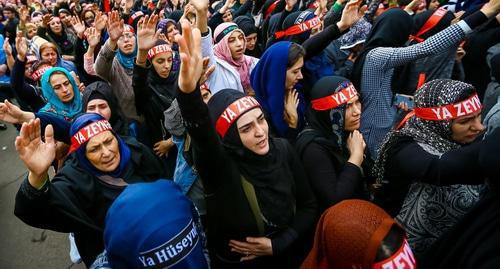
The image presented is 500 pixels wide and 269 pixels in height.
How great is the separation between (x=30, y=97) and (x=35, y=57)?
976 millimetres

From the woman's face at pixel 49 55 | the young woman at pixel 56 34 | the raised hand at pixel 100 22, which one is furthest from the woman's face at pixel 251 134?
the young woman at pixel 56 34

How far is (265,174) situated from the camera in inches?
60.2

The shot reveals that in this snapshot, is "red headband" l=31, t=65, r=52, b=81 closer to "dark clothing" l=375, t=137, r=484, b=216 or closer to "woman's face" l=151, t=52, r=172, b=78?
"woman's face" l=151, t=52, r=172, b=78

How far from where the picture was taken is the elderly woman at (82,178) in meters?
1.54

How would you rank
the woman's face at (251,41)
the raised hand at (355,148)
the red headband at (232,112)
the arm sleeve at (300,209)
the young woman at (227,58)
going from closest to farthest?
1. the red headband at (232,112)
2. the arm sleeve at (300,209)
3. the raised hand at (355,148)
4. the young woman at (227,58)
5. the woman's face at (251,41)

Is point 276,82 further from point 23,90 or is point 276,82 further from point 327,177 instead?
point 23,90

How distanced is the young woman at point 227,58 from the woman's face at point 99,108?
0.91m

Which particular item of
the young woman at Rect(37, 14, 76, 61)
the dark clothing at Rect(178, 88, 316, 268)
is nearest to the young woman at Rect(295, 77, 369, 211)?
the dark clothing at Rect(178, 88, 316, 268)

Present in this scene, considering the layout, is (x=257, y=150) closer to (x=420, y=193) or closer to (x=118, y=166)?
(x=420, y=193)

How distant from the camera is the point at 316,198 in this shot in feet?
5.89

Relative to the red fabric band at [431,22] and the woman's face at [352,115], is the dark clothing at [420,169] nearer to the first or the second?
the woman's face at [352,115]

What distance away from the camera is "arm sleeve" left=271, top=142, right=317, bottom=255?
162 cm

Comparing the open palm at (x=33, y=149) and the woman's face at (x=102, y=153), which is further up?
the open palm at (x=33, y=149)

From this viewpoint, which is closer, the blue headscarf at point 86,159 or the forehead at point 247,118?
the forehead at point 247,118
